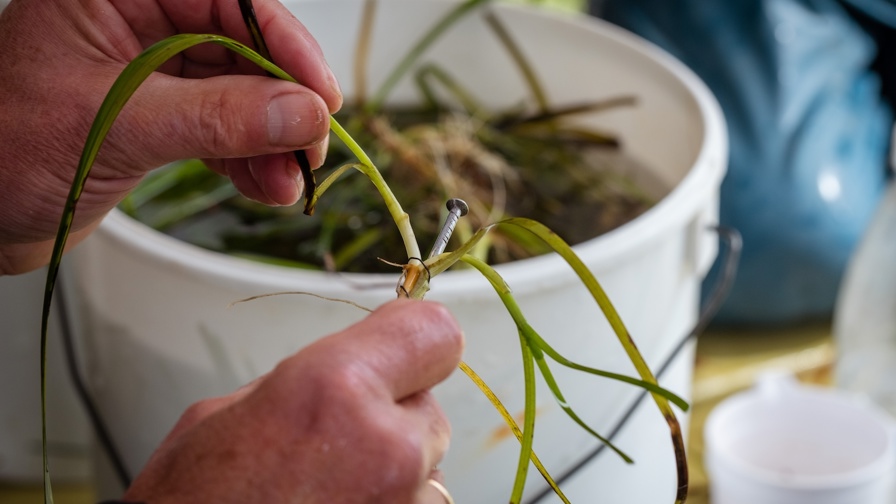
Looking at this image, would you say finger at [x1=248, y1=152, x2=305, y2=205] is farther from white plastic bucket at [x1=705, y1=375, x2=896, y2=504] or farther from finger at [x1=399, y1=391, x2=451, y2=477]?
white plastic bucket at [x1=705, y1=375, x2=896, y2=504]

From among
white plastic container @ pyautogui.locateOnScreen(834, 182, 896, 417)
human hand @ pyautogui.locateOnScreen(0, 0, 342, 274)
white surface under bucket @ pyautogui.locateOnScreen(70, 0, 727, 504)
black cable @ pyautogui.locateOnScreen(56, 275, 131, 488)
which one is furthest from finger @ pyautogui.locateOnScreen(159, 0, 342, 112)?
white plastic container @ pyautogui.locateOnScreen(834, 182, 896, 417)

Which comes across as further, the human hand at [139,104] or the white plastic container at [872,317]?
the white plastic container at [872,317]

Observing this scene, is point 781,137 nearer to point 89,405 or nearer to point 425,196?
point 425,196

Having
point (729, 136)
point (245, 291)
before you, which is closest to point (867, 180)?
point (729, 136)

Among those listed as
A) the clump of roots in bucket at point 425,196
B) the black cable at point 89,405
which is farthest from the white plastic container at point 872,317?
the black cable at point 89,405

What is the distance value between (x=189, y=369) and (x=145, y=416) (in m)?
0.05

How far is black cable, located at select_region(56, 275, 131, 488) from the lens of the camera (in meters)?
0.46

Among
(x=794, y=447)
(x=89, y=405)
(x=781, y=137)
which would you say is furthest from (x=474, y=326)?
(x=781, y=137)

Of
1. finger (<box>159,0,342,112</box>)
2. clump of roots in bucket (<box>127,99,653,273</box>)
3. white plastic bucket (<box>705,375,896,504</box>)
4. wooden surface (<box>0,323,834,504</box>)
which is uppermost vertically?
finger (<box>159,0,342,112</box>)

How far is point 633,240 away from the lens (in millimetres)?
388

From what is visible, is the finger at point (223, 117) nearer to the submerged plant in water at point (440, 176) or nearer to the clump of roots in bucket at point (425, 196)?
the submerged plant in water at point (440, 176)

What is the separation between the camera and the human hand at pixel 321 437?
0.63ft

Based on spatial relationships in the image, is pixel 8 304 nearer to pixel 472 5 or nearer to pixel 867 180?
pixel 472 5

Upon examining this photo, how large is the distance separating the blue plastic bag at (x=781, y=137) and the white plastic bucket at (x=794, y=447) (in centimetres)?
14
